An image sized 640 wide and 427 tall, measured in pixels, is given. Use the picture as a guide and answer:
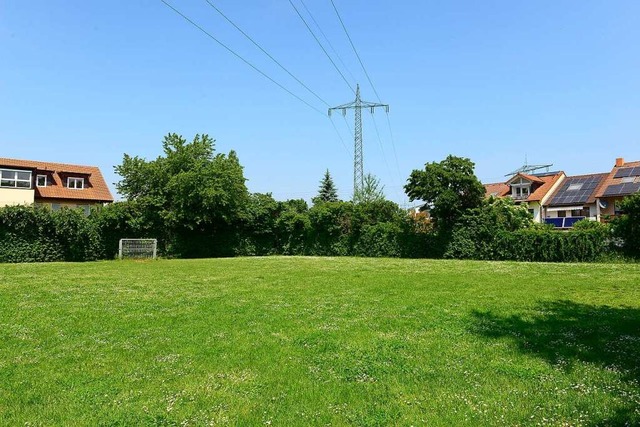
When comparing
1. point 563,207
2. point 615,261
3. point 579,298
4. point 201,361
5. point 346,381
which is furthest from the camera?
point 563,207

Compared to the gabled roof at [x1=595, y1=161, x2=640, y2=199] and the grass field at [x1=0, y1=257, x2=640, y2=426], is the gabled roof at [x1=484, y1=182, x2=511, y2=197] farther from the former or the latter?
the grass field at [x1=0, y1=257, x2=640, y2=426]

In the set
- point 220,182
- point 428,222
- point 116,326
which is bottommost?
point 116,326

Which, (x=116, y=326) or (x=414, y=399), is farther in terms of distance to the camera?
(x=116, y=326)

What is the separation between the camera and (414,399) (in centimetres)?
417

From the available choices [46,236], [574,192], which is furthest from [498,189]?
[46,236]

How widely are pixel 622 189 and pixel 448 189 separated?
89.0 ft

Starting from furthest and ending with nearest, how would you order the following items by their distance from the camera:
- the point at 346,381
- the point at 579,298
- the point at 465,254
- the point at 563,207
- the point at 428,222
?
1. the point at 563,207
2. the point at 428,222
3. the point at 465,254
4. the point at 579,298
5. the point at 346,381

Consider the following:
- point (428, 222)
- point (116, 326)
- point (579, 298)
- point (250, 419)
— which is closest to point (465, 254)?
point (428, 222)

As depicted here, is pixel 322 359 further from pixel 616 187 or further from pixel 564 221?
pixel 564 221

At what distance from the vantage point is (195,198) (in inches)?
1118

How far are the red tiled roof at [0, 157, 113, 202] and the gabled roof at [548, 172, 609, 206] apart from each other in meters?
50.4

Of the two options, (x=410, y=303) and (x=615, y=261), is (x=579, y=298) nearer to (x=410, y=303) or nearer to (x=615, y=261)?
(x=410, y=303)

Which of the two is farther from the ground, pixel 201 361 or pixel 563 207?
pixel 563 207

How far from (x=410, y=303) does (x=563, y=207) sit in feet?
145
